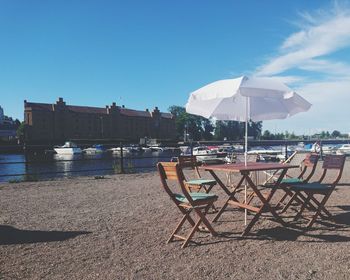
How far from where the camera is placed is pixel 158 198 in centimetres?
748

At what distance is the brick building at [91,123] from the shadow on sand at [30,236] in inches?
3596

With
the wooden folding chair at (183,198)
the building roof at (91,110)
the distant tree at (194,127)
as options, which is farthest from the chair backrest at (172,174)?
the distant tree at (194,127)

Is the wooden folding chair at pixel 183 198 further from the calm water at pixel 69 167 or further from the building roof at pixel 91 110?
the building roof at pixel 91 110

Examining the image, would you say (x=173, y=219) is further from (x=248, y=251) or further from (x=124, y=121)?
(x=124, y=121)

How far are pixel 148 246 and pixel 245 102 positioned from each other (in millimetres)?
3079

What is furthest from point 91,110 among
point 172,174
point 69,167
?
point 172,174

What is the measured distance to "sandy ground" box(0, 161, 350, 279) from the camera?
3.45 metres

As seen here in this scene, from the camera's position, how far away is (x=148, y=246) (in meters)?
4.25

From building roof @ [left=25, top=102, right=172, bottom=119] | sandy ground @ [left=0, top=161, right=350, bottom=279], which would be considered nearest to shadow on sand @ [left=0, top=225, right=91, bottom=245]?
sandy ground @ [left=0, top=161, right=350, bottom=279]

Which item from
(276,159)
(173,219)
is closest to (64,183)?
(173,219)

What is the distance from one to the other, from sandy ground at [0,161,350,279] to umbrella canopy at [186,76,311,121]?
5.38ft

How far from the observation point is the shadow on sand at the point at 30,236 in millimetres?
4574

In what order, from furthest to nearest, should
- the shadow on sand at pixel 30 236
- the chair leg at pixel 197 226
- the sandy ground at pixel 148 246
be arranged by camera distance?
1. the shadow on sand at pixel 30 236
2. the chair leg at pixel 197 226
3. the sandy ground at pixel 148 246

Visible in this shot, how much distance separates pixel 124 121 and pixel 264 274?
111 meters
